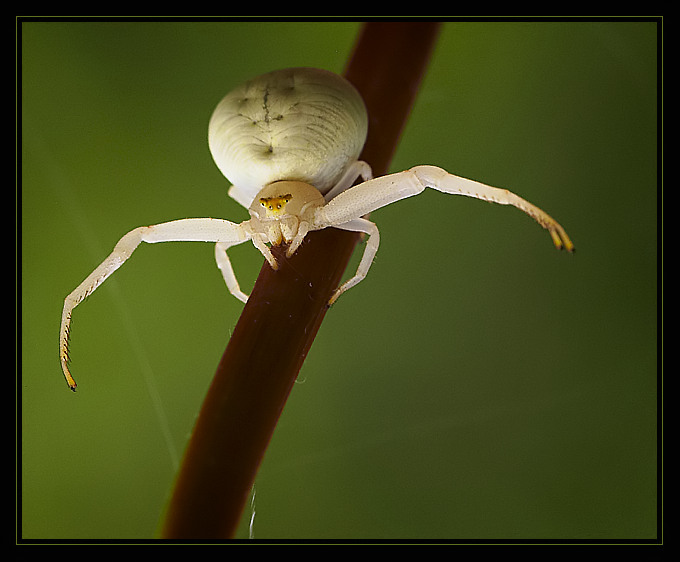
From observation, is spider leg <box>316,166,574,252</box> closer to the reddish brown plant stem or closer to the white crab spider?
the white crab spider

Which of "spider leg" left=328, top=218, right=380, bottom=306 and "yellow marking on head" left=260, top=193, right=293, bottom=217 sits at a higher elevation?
"yellow marking on head" left=260, top=193, right=293, bottom=217

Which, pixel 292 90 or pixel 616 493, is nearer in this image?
pixel 292 90

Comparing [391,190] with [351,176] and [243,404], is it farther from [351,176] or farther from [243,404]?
[243,404]

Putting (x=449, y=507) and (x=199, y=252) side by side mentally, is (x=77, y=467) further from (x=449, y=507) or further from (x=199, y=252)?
(x=449, y=507)

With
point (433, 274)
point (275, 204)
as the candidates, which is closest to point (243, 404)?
point (275, 204)

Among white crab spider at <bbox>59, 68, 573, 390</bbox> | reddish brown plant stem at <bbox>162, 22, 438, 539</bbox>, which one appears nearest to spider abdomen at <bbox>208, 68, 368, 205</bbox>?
white crab spider at <bbox>59, 68, 573, 390</bbox>

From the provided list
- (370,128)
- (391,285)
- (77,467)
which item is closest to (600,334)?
(391,285)

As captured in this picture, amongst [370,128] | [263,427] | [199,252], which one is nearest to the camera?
[263,427]
